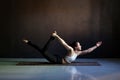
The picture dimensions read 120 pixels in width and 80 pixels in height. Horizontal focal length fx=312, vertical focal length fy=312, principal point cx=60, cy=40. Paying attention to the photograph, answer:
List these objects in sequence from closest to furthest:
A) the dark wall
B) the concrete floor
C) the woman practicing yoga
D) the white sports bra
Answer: the concrete floor < the woman practicing yoga < the white sports bra < the dark wall

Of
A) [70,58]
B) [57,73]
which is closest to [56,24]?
[70,58]

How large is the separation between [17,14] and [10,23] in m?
0.31

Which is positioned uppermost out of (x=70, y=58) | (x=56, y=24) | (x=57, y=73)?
(x=56, y=24)

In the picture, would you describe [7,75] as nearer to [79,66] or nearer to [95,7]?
[79,66]

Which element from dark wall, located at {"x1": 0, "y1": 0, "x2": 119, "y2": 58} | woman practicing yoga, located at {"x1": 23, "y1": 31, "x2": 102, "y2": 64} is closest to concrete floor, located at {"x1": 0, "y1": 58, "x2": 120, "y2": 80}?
woman practicing yoga, located at {"x1": 23, "y1": 31, "x2": 102, "y2": 64}

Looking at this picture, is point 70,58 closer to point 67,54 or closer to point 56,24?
point 67,54

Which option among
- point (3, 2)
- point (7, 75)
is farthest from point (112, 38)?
point (7, 75)

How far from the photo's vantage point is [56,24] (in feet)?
27.6

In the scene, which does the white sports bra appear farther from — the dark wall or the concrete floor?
the dark wall

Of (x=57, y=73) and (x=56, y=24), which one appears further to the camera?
(x=56, y=24)

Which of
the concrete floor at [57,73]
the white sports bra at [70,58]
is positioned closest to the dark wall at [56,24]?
the white sports bra at [70,58]

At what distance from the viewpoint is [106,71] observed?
231 inches

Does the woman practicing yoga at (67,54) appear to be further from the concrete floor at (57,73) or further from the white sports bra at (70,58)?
the concrete floor at (57,73)

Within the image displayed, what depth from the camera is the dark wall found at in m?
8.39
